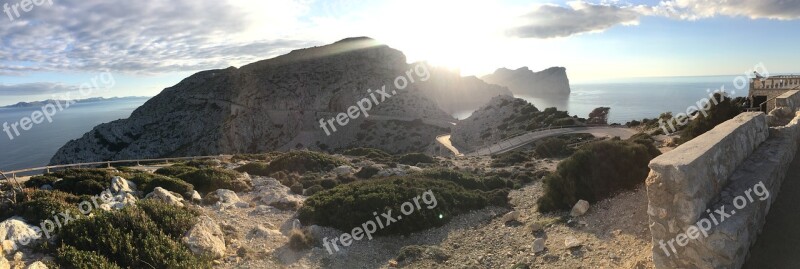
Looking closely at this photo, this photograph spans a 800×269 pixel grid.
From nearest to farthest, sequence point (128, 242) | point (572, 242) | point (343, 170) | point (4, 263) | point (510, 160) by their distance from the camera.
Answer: point (4, 263) < point (572, 242) < point (128, 242) < point (343, 170) < point (510, 160)

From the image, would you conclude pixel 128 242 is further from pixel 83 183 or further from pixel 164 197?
pixel 83 183

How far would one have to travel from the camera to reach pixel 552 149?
2930 centimetres

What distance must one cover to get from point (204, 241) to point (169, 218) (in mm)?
1419

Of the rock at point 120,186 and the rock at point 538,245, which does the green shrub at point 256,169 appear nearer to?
the rock at point 120,186

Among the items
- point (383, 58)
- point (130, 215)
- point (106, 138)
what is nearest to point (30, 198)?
point (130, 215)

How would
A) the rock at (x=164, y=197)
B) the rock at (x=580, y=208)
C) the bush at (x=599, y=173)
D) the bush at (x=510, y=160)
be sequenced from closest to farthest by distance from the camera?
1. the rock at (x=580, y=208)
2. the bush at (x=599, y=173)
3. the rock at (x=164, y=197)
4. the bush at (x=510, y=160)

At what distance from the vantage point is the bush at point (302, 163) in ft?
73.3

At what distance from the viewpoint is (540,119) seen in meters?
46.2

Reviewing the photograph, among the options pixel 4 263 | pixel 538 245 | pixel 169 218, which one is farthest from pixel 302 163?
pixel 538 245

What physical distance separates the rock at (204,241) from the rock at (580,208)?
9.08m

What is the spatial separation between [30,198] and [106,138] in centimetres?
6842

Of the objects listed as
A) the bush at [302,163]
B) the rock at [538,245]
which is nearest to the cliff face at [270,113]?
the bush at [302,163]

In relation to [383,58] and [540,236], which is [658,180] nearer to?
[540,236]

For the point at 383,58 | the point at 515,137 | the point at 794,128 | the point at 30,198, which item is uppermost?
the point at 383,58
